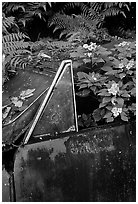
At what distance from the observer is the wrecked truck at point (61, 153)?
2186 mm

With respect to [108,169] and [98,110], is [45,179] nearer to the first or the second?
[108,169]

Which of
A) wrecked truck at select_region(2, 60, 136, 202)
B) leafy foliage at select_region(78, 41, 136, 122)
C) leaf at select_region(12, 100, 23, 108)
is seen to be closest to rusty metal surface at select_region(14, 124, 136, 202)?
wrecked truck at select_region(2, 60, 136, 202)

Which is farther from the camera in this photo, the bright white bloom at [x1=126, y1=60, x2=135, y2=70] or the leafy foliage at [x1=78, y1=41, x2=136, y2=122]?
the bright white bloom at [x1=126, y1=60, x2=135, y2=70]

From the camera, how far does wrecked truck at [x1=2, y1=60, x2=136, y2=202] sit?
2.19 meters

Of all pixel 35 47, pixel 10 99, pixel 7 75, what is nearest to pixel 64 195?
pixel 10 99

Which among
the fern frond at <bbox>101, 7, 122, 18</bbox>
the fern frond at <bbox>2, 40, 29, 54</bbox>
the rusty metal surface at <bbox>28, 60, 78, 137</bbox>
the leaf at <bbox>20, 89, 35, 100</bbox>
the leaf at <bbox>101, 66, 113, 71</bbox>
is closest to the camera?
the rusty metal surface at <bbox>28, 60, 78, 137</bbox>

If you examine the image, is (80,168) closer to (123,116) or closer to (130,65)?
(123,116)

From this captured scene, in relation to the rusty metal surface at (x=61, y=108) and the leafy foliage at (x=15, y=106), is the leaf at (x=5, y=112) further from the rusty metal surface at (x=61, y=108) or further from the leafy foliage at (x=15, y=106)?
the rusty metal surface at (x=61, y=108)

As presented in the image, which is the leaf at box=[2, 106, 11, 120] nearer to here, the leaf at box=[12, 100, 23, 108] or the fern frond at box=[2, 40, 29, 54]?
the leaf at box=[12, 100, 23, 108]

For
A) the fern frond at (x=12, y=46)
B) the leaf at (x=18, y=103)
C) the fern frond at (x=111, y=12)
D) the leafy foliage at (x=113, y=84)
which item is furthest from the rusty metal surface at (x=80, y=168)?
the fern frond at (x=111, y=12)

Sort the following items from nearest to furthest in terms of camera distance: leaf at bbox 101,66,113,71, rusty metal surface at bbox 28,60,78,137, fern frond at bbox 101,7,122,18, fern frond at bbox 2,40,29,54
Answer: rusty metal surface at bbox 28,60,78,137 → leaf at bbox 101,66,113,71 → fern frond at bbox 2,40,29,54 → fern frond at bbox 101,7,122,18

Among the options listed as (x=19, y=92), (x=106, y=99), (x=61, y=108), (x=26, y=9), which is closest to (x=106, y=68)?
(x=106, y=99)

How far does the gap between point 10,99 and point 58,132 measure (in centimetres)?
46

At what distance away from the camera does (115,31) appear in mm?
4527
